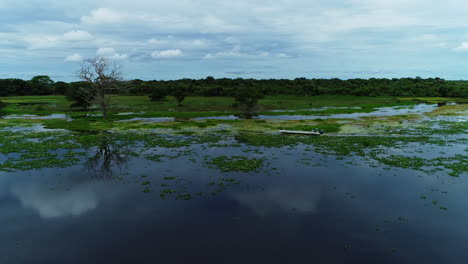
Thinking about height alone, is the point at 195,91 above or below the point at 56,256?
above

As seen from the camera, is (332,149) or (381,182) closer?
(381,182)

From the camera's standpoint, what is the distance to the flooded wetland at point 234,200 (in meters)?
16.2

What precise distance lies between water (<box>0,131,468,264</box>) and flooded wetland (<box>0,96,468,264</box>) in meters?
0.08

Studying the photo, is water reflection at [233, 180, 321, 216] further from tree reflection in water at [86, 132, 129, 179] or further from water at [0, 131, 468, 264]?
tree reflection in water at [86, 132, 129, 179]

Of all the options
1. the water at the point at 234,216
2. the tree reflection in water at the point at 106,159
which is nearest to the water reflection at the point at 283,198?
the water at the point at 234,216

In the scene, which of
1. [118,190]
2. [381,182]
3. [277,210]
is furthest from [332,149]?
[118,190]

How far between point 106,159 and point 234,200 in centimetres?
1894

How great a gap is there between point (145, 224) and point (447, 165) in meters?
30.8

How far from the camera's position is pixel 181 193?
928 inches

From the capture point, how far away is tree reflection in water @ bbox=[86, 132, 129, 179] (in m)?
28.9

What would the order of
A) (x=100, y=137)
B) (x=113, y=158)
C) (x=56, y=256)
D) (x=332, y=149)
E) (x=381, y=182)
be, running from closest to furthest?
(x=56, y=256) → (x=381, y=182) → (x=113, y=158) → (x=332, y=149) → (x=100, y=137)

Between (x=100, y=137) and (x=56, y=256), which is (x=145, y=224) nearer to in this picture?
(x=56, y=256)

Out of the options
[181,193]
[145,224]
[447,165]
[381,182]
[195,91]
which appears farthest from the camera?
[195,91]

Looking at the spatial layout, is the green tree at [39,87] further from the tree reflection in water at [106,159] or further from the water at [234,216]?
the water at [234,216]
